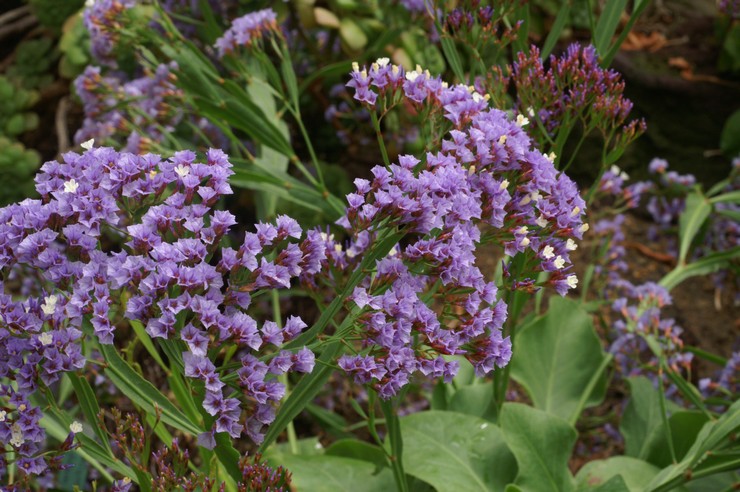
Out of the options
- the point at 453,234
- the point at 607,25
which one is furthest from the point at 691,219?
the point at 453,234

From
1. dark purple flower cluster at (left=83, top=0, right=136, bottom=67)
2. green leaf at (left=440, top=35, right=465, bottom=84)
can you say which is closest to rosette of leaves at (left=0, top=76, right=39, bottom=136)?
dark purple flower cluster at (left=83, top=0, right=136, bottom=67)

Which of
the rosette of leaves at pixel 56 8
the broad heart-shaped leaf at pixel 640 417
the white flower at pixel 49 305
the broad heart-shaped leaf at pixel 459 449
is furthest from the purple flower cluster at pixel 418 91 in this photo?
the rosette of leaves at pixel 56 8

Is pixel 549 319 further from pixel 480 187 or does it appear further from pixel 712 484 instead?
pixel 480 187

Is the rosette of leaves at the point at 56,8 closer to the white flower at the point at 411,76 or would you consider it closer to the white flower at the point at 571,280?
the white flower at the point at 411,76

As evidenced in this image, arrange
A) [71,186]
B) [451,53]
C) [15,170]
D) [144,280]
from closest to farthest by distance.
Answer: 1. [144,280]
2. [71,186]
3. [451,53]
4. [15,170]

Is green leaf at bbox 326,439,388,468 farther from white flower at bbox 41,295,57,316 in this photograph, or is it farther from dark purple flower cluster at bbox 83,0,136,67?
dark purple flower cluster at bbox 83,0,136,67

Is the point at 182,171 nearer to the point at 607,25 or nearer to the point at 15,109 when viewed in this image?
the point at 607,25
